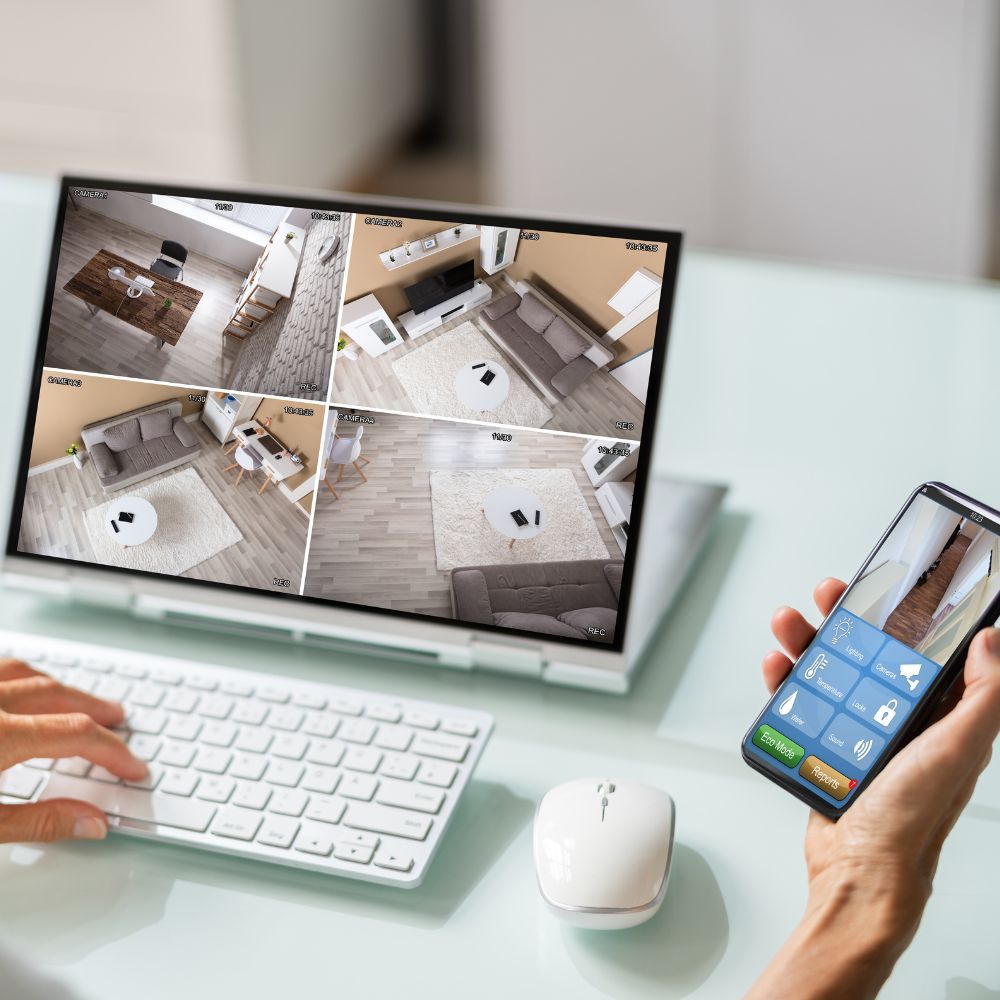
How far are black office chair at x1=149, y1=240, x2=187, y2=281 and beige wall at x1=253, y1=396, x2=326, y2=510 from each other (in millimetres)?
119

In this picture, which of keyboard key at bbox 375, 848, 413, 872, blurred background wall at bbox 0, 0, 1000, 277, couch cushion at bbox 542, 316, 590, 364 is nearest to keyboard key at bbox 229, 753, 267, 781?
keyboard key at bbox 375, 848, 413, 872

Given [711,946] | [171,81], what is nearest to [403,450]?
[711,946]

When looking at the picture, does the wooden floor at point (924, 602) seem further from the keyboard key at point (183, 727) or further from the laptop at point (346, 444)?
the keyboard key at point (183, 727)

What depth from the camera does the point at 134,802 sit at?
0.69 metres

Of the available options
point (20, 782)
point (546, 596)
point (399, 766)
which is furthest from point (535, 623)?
point (20, 782)

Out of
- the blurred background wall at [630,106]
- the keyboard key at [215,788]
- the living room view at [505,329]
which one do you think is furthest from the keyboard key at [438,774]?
the blurred background wall at [630,106]

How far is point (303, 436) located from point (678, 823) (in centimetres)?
34

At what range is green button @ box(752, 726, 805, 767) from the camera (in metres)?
0.65

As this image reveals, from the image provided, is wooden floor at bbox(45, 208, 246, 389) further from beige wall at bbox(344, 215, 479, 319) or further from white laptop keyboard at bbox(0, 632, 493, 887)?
white laptop keyboard at bbox(0, 632, 493, 887)

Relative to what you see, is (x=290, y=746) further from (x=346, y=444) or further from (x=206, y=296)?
(x=206, y=296)

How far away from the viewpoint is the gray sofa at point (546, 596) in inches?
28.2

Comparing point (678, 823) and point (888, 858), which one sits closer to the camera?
point (888, 858)

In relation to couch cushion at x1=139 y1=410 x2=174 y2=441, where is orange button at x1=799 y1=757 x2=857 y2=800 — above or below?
below

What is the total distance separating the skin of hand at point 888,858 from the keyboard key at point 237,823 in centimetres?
30
